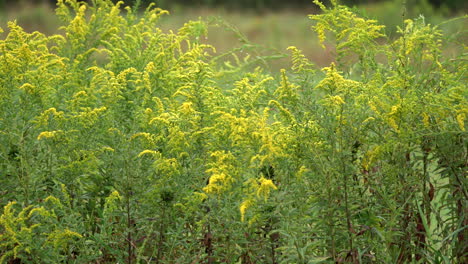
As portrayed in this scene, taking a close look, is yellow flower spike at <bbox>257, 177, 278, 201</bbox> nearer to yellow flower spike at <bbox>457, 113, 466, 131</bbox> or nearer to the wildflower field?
the wildflower field

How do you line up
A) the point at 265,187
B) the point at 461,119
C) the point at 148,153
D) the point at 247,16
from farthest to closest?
the point at 247,16
the point at 148,153
the point at 461,119
the point at 265,187

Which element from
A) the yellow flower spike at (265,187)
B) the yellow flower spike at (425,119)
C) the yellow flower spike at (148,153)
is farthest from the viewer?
the yellow flower spike at (425,119)

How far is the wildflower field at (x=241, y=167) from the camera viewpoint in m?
2.94

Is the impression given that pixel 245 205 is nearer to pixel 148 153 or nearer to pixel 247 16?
pixel 148 153

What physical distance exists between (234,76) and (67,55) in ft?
3.35

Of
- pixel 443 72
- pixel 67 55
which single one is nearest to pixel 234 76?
pixel 67 55

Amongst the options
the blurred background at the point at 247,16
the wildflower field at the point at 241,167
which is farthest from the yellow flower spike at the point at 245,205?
the blurred background at the point at 247,16

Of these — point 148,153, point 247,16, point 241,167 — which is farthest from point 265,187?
point 247,16

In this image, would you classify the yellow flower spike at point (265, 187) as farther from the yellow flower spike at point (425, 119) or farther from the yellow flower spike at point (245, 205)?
the yellow flower spike at point (425, 119)

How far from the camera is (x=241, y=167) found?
2994mm

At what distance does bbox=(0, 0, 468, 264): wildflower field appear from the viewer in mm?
2938

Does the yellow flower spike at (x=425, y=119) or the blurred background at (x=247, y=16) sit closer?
the yellow flower spike at (x=425, y=119)

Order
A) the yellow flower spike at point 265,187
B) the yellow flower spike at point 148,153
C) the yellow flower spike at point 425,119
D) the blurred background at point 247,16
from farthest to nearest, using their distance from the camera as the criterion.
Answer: the blurred background at point 247,16
the yellow flower spike at point 425,119
the yellow flower spike at point 148,153
the yellow flower spike at point 265,187

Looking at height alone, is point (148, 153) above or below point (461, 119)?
below
